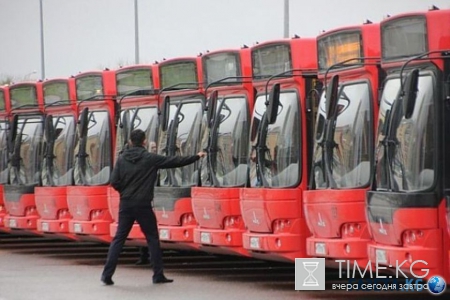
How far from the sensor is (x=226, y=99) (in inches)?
711

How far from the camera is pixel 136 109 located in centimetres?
2042

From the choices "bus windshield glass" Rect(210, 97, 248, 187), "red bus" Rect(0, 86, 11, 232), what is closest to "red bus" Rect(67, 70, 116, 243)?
"red bus" Rect(0, 86, 11, 232)

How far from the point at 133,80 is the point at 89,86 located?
1.42 metres

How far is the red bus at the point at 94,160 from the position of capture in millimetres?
21375

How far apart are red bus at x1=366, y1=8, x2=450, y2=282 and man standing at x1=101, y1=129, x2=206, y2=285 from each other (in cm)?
362

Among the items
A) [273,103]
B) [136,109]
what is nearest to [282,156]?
[273,103]

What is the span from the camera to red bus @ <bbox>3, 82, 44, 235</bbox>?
23.7 m

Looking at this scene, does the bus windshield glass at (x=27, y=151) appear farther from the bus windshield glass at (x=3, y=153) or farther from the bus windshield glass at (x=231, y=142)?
the bus windshield glass at (x=231, y=142)

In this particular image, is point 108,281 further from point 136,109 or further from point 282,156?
point 136,109

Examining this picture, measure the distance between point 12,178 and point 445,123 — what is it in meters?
12.3

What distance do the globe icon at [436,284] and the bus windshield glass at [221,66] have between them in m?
5.41

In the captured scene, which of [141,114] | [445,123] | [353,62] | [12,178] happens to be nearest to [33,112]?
[12,178]

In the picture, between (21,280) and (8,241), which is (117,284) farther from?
(8,241)

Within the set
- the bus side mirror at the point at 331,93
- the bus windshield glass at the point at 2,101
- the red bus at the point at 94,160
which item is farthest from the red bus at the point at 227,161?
the bus windshield glass at the point at 2,101
